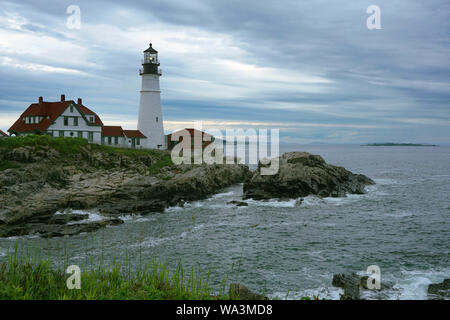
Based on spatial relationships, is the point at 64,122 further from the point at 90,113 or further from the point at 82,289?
the point at 82,289

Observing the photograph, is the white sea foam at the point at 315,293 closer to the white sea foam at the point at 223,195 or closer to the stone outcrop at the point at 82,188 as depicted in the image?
the stone outcrop at the point at 82,188

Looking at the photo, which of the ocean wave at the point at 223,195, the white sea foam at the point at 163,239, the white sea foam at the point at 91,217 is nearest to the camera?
the white sea foam at the point at 163,239

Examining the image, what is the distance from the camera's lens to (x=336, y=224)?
2683cm

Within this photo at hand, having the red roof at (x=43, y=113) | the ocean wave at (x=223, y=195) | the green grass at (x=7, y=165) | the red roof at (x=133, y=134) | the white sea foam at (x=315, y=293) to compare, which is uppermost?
the red roof at (x=43, y=113)

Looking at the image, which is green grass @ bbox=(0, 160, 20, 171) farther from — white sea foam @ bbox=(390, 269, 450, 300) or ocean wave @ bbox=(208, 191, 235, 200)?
white sea foam @ bbox=(390, 269, 450, 300)

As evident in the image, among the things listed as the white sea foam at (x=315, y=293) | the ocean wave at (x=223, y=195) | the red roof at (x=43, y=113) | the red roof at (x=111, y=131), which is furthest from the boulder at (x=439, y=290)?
the red roof at (x=111, y=131)

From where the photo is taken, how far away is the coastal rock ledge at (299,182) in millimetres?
38094

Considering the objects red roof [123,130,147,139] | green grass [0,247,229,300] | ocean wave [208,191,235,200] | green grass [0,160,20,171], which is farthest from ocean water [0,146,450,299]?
red roof [123,130,147,139]

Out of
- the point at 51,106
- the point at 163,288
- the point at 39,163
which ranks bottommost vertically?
the point at 163,288

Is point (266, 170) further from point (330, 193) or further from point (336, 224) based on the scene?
point (336, 224)

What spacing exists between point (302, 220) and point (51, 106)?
44.9 metres

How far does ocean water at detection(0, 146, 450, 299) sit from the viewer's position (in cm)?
1606

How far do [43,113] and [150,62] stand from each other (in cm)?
1839
